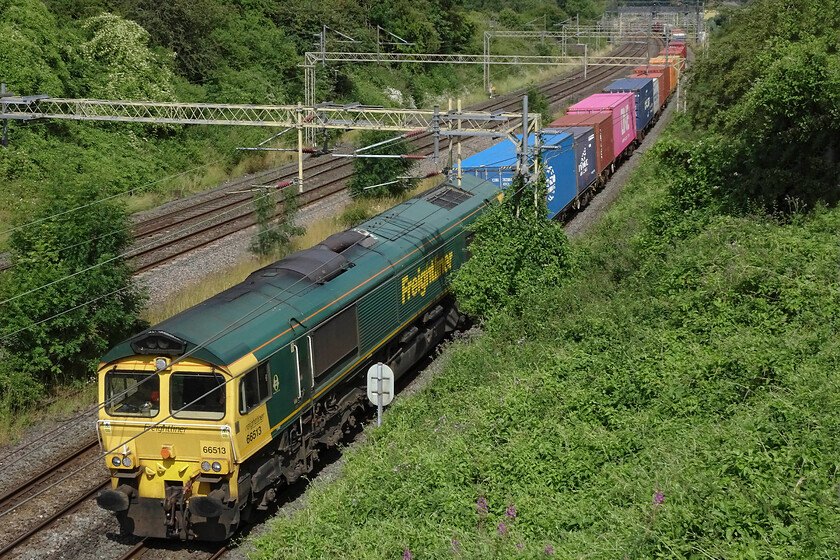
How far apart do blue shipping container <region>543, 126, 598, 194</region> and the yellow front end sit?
758 inches

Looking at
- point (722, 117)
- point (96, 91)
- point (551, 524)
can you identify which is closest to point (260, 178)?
point (96, 91)

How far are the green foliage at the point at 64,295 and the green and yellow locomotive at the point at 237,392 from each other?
535 cm

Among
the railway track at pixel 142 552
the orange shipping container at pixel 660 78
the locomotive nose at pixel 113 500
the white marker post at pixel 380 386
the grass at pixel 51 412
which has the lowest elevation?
the railway track at pixel 142 552

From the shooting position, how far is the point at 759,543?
7605mm

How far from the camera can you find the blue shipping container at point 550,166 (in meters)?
24.6

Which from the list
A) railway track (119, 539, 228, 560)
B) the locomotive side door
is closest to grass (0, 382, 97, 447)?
railway track (119, 539, 228, 560)

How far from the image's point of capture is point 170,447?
11.6 m

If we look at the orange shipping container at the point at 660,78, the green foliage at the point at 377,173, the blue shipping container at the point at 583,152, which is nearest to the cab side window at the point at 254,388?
the blue shipping container at the point at 583,152

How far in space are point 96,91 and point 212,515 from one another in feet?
105

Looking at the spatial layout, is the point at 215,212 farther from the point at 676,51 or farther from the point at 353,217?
the point at 676,51

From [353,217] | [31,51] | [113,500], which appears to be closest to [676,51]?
[353,217]

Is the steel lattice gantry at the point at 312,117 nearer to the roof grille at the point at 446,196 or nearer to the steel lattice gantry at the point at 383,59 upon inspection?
the roof grille at the point at 446,196

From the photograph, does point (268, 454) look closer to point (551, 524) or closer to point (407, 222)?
point (551, 524)

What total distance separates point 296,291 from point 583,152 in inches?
704
